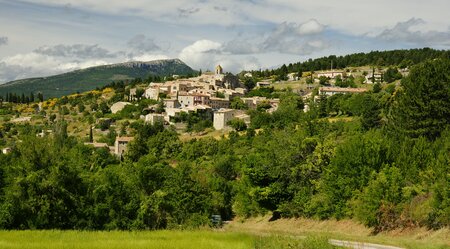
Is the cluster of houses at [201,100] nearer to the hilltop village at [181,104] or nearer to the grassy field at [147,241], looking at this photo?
the hilltop village at [181,104]

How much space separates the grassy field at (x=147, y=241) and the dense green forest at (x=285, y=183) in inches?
296

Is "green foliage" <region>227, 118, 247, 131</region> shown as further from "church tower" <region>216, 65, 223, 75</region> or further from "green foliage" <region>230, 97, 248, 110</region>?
"church tower" <region>216, 65, 223, 75</region>

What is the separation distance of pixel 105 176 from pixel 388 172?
18589 mm

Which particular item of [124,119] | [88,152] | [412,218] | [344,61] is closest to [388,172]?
[412,218]

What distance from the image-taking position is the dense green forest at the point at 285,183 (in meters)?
27.9

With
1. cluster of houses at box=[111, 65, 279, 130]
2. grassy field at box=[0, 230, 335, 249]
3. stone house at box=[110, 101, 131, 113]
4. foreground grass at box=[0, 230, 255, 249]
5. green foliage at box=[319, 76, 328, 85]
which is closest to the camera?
grassy field at box=[0, 230, 335, 249]

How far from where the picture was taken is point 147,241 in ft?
58.6

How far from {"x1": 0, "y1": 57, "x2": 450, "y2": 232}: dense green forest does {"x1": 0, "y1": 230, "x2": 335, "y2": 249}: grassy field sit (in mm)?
7529

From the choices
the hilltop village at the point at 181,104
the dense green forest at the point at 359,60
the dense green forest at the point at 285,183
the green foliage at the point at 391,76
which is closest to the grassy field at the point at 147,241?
the dense green forest at the point at 285,183

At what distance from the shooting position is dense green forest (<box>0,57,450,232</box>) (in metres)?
27.9

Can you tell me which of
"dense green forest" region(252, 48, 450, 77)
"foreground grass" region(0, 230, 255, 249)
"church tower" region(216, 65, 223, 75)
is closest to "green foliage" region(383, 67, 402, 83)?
"dense green forest" region(252, 48, 450, 77)

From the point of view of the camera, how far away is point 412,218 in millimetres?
30250

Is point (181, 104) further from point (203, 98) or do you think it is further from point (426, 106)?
point (426, 106)

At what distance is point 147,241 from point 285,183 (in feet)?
87.7
